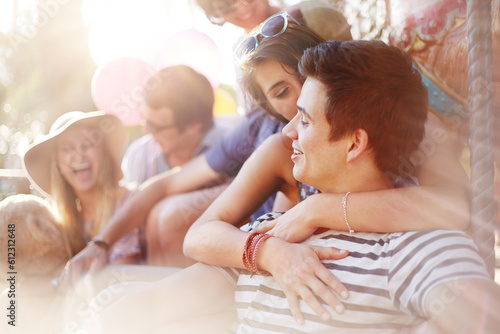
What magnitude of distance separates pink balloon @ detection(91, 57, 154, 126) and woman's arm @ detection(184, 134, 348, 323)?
1444 millimetres

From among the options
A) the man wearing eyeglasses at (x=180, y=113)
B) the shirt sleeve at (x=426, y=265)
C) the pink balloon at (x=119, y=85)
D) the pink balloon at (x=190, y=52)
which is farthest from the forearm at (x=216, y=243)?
the pink balloon at (x=190, y=52)

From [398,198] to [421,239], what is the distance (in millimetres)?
140

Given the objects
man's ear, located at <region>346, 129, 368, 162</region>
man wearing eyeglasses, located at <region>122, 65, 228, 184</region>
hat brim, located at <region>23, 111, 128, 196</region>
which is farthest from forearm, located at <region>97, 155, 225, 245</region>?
man's ear, located at <region>346, 129, 368, 162</region>

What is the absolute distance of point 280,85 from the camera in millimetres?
1509

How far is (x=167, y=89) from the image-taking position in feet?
8.43

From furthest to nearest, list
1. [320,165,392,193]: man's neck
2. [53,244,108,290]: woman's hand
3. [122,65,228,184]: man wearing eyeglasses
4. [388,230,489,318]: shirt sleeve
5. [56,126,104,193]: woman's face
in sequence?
[122,65,228,184]: man wearing eyeglasses, [56,126,104,193]: woman's face, [53,244,108,290]: woman's hand, [320,165,392,193]: man's neck, [388,230,489,318]: shirt sleeve

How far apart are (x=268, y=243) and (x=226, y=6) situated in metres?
1.27

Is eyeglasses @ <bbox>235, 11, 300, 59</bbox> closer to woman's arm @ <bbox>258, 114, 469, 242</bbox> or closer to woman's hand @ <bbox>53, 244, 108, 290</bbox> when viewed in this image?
woman's arm @ <bbox>258, 114, 469, 242</bbox>

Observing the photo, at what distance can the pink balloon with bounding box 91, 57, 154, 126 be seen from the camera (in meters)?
2.80

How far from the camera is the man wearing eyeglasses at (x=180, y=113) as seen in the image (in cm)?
257

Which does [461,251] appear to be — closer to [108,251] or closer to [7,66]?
[108,251]

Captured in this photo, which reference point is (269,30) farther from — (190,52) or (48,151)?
(190,52)

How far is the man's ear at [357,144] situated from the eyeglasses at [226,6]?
1.13 meters

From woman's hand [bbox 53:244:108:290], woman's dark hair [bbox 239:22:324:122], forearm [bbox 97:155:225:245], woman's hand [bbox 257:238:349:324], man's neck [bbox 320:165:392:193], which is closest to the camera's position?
woman's hand [bbox 257:238:349:324]
